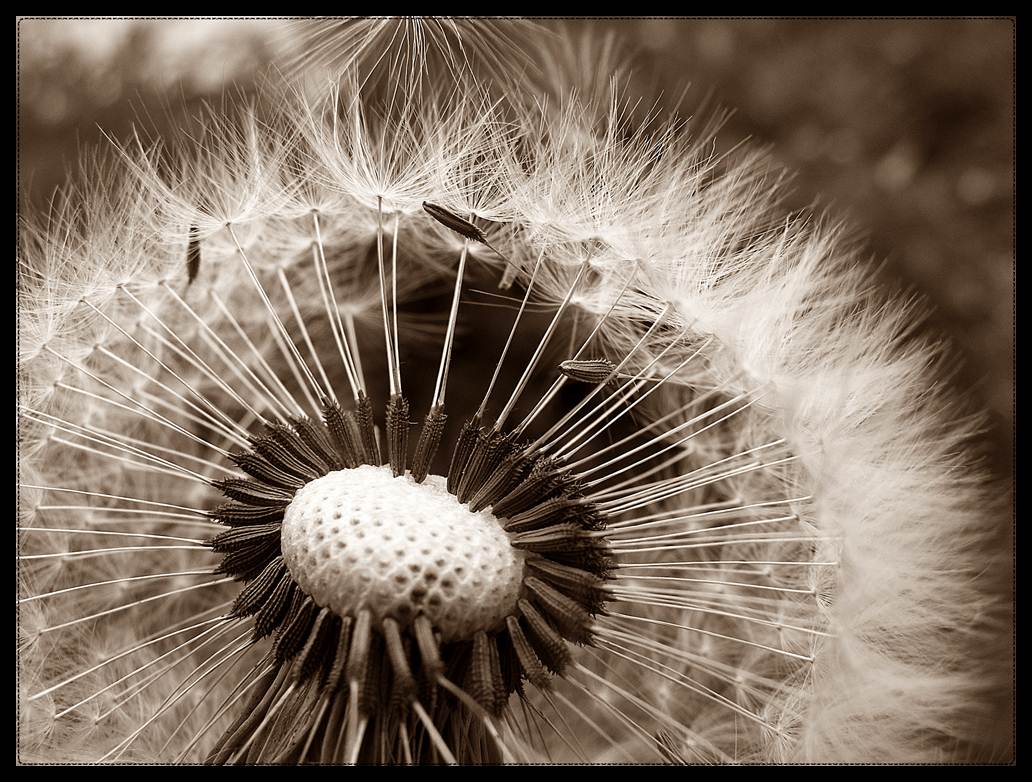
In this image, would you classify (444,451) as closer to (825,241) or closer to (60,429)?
(60,429)

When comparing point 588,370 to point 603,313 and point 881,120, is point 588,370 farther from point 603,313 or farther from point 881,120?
point 881,120

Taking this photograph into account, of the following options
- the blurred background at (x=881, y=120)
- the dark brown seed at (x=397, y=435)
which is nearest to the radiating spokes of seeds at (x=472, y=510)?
the dark brown seed at (x=397, y=435)

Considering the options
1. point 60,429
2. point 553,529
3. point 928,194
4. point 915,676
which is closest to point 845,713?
point 915,676

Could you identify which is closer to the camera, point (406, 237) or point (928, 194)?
point (406, 237)

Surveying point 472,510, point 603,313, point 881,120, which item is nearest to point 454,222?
point 603,313

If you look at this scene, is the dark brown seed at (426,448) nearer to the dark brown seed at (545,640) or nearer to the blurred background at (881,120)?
the dark brown seed at (545,640)

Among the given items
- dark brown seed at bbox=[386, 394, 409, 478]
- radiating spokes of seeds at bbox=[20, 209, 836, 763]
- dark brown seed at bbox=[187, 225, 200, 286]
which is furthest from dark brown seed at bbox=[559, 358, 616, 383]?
dark brown seed at bbox=[187, 225, 200, 286]
